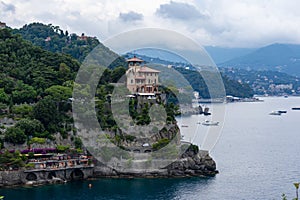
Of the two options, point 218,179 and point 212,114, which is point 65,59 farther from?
point 212,114

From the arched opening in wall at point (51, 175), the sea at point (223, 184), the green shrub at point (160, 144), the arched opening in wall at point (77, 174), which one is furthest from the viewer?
the green shrub at point (160, 144)

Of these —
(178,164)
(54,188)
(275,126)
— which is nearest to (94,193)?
(54,188)

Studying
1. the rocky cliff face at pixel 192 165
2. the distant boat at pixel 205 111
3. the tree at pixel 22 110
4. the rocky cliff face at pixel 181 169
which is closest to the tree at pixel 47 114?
the tree at pixel 22 110

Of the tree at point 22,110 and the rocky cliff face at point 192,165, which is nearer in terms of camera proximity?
the rocky cliff face at point 192,165

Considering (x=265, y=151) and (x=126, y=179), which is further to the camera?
(x=265, y=151)

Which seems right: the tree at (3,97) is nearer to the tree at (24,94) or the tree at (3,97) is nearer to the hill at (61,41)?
the tree at (24,94)

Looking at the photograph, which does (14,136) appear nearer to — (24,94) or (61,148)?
(61,148)

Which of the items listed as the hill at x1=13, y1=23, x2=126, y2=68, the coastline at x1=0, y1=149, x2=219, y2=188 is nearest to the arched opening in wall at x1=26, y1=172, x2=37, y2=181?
the coastline at x1=0, y1=149, x2=219, y2=188
